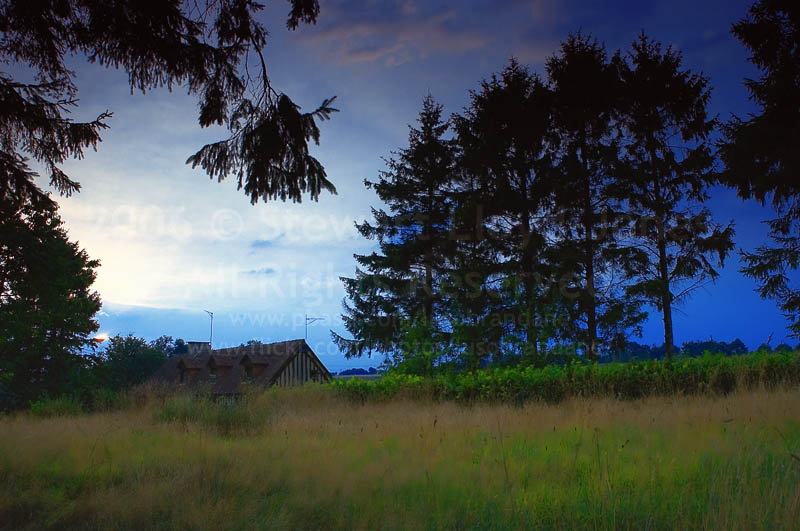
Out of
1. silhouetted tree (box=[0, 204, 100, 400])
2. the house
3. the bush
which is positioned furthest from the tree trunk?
silhouetted tree (box=[0, 204, 100, 400])

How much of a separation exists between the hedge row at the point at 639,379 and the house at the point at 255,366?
782 inches

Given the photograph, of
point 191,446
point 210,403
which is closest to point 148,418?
point 210,403

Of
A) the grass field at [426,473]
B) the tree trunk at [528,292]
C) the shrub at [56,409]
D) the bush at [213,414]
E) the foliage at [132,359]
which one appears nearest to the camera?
the grass field at [426,473]

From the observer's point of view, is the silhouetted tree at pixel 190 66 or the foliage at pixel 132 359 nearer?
the silhouetted tree at pixel 190 66

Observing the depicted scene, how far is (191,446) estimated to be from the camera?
236 inches

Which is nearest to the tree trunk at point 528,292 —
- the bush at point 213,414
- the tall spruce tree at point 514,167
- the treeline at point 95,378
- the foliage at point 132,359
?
the tall spruce tree at point 514,167

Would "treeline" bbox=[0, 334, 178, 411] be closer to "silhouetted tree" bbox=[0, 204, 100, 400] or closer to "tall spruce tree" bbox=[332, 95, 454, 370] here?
"silhouetted tree" bbox=[0, 204, 100, 400]

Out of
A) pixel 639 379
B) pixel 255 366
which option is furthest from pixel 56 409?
pixel 255 366

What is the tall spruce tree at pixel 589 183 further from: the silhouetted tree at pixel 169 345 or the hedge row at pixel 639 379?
the silhouetted tree at pixel 169 345

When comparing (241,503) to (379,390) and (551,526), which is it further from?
(379,390)

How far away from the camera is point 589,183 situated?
17078mm

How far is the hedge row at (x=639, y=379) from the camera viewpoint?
33.9 ft

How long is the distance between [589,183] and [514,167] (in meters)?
2.72

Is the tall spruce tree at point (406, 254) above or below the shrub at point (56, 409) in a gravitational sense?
above
